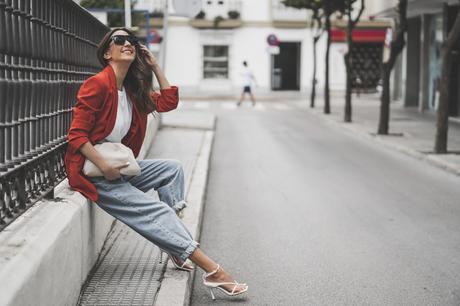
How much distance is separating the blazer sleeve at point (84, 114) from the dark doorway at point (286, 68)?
4299 cm

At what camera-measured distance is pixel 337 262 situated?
21.5ft

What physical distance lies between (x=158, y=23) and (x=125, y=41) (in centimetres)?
4044

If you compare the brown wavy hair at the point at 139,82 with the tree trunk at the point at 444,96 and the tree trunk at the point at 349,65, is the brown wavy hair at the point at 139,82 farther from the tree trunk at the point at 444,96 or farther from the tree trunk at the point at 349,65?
the tree trunk at the point at 349,65

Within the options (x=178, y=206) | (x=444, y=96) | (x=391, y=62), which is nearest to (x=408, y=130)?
(x=391, y=62)

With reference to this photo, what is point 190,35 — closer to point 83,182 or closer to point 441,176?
point 441,176

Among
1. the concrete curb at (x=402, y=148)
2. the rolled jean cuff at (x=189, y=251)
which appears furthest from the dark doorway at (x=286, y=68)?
the rolled jean cuff at (x=189, y=251)

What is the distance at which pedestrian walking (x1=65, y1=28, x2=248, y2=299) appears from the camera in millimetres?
5102

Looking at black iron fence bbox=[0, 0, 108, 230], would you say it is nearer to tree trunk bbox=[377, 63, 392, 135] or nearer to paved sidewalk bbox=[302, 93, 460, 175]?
paved sidewalk bbox=[302, 93, 460, 175]

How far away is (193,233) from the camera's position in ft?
23.3

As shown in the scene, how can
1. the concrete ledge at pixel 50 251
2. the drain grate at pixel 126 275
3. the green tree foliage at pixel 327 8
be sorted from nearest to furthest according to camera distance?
the concrete ledge at pixel 50 251 → the drain grate at pixel 126 275 → the green tree foliage at pixel 327 8

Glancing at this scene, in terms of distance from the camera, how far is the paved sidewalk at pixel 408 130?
14211 mm

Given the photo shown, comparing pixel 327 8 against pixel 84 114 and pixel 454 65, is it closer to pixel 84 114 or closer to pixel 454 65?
pixel 454 65

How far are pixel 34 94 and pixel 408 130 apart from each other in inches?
647

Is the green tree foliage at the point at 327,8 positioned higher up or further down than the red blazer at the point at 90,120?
higher up
